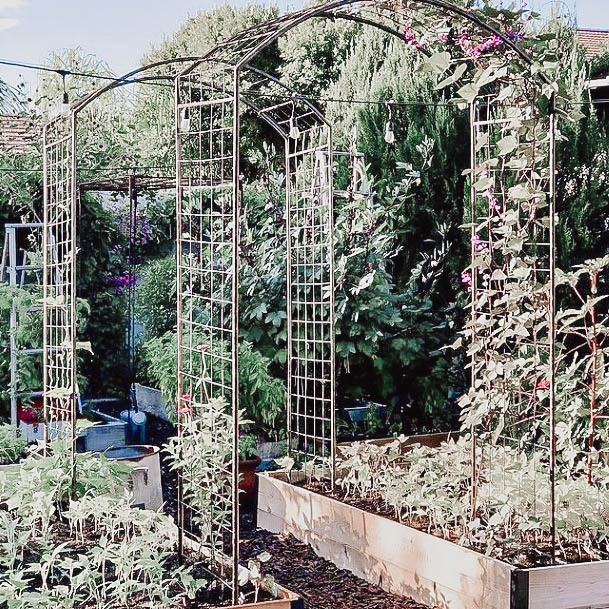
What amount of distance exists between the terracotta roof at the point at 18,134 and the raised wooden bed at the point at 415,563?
3.42 meters

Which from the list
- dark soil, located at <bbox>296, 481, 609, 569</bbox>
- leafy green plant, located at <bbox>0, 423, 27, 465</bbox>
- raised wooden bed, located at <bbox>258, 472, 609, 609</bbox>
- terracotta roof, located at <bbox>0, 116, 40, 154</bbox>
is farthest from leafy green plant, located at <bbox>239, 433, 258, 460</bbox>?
terracotta roof, located at <bbox>0, 116, 40, 154</bbox>

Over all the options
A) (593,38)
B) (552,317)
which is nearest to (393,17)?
(552,317)

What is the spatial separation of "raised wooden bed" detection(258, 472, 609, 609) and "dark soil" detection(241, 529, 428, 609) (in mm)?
39

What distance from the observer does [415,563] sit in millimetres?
3947

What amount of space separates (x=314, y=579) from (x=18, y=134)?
15.0 feet

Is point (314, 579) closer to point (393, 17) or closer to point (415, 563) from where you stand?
point (415, 563)

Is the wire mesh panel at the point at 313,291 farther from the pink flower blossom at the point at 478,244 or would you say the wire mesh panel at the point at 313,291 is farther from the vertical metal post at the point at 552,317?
the vertical metal post at the point at 552,317

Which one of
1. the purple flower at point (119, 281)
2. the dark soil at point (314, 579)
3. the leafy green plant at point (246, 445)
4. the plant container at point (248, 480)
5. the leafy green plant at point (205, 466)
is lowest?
the dark soil at point (314, 579)

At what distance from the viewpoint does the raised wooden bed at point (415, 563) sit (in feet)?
11.3

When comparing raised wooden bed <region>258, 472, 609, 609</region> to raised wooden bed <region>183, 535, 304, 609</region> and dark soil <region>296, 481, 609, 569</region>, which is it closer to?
dark soil <region>296, 481, 609, 569</region>

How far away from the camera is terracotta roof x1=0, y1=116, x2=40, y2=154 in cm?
712

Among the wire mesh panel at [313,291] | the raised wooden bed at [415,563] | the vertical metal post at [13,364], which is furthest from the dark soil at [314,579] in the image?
the vertical metal post at [13,364]

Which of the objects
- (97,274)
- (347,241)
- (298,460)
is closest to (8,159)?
(97,274)

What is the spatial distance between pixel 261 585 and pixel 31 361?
361 centimetres
